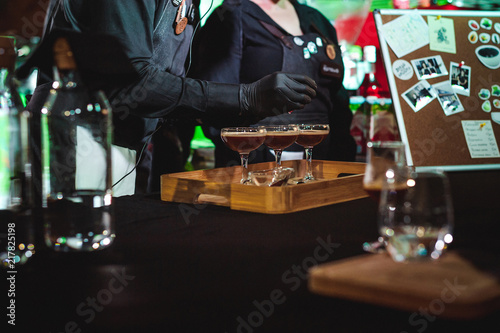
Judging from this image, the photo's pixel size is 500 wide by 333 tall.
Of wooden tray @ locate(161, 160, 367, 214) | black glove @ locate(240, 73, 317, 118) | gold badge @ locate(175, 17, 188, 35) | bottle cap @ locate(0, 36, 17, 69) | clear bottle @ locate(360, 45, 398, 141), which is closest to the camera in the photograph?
bottle cap @ locate(0, 36, 17, 69)

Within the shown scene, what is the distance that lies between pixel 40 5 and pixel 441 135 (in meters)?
1.64

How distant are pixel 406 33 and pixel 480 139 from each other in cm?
57

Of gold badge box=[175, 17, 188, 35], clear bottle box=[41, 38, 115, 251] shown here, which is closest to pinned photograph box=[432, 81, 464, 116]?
gold badge box=[175, 17, 188, 35]

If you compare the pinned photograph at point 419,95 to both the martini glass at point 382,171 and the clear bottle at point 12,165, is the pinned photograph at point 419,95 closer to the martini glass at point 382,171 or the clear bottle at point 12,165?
the martini glass at point 382,171

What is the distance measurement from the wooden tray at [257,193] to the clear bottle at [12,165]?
0.49 metres

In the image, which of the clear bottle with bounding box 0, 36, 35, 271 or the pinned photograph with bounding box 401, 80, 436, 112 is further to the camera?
the pinned photograph with bounding box 401, 80, 436, 112

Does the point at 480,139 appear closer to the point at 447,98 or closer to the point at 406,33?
the point at 447,98

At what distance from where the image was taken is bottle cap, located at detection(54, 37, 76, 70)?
84cm

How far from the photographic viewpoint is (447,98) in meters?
2.27

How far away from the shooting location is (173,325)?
0.57 meters

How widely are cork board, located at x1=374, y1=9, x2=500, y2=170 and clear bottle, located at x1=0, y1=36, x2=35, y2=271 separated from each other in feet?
5.37

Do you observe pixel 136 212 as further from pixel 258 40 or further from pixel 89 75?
pixel 258 40

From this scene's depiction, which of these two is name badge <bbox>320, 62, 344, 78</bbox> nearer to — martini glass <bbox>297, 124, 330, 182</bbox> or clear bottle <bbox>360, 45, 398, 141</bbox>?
clear bottle <bbox>360, 45, 398, 141</bbox>

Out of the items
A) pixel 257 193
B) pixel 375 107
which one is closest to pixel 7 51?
pixel 257 193
